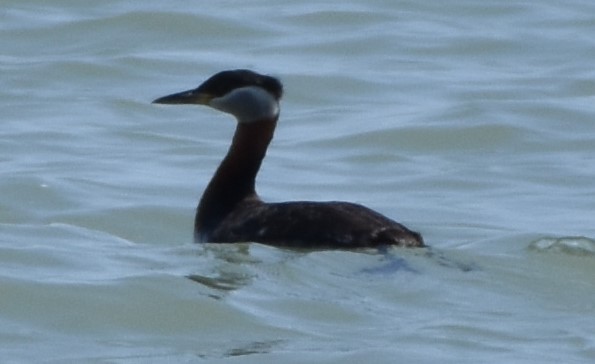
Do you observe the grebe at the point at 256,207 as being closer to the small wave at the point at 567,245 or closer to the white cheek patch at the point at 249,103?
the white cheek patch at the point at 249,103

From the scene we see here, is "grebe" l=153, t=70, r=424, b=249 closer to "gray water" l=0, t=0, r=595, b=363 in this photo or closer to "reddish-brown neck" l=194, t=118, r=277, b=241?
"reddish-brown neck" l=194, t=118, r=277, b=241

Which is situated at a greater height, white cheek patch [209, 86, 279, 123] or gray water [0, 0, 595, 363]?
white cheek patch [209, 86, 279, 123]

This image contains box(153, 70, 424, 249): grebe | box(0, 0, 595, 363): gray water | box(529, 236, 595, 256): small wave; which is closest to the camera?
box(0, 0, 595, 363): gray water

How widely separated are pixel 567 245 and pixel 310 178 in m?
3.42

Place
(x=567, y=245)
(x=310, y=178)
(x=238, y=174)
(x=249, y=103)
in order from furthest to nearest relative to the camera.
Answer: (x=310, y=178) → (x=238, y=174) → (x=249, y=103) → (x=567, y=245)

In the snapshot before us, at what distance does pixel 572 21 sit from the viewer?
74.2 ft

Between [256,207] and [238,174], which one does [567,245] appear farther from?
[238,174]

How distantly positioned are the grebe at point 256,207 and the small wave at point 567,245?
83cm

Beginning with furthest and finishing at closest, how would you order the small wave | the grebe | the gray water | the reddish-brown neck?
1. the reddish-brown neck
2. the small wave
3. the grebe
4. the gray water

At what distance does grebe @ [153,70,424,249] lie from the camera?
11453 mm


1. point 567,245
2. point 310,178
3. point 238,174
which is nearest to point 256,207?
point 238,174

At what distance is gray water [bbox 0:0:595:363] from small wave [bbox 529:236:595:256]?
0.03 m

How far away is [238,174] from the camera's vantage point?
504 inches

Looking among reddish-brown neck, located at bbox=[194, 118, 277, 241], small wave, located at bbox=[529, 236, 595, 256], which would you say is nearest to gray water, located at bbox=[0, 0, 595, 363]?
small wave, located at bbox=[529, 236, 595, 256]
